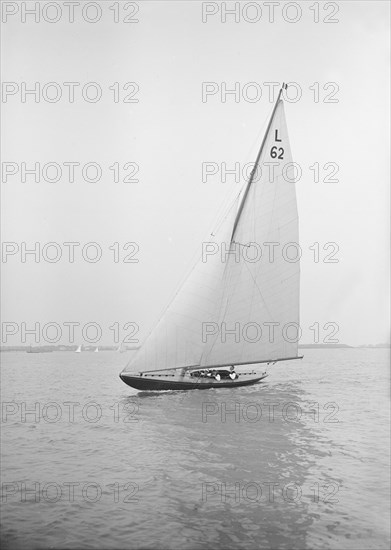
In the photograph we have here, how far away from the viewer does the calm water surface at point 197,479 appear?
12.1 metres

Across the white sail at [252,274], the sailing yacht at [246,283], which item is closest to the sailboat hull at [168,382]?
the sailing yacht at [246,283]

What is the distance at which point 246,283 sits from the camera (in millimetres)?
37250

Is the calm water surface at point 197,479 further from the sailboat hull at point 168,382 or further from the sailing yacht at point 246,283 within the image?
the sailing yacht at point 246,283

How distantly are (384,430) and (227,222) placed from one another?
16015 mm

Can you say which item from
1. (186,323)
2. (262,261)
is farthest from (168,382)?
(262,261)

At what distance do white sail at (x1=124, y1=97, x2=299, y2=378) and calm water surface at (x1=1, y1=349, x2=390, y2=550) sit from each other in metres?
A: 5.20

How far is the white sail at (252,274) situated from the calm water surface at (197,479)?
520 centimetres

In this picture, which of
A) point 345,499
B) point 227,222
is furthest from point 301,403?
point 345,499

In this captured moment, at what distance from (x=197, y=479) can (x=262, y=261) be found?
22.7m

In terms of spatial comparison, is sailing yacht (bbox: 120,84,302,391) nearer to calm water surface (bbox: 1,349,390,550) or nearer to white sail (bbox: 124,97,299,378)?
white sail (bbox: 124,97,299,378)

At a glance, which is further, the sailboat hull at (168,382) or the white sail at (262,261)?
the white sail at (262,261)

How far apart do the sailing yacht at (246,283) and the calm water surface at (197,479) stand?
4.77 metres

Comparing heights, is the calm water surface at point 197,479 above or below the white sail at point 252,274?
below

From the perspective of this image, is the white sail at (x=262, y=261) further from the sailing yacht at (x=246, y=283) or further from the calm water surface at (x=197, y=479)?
the calm water surface at (x=197, y=479)
